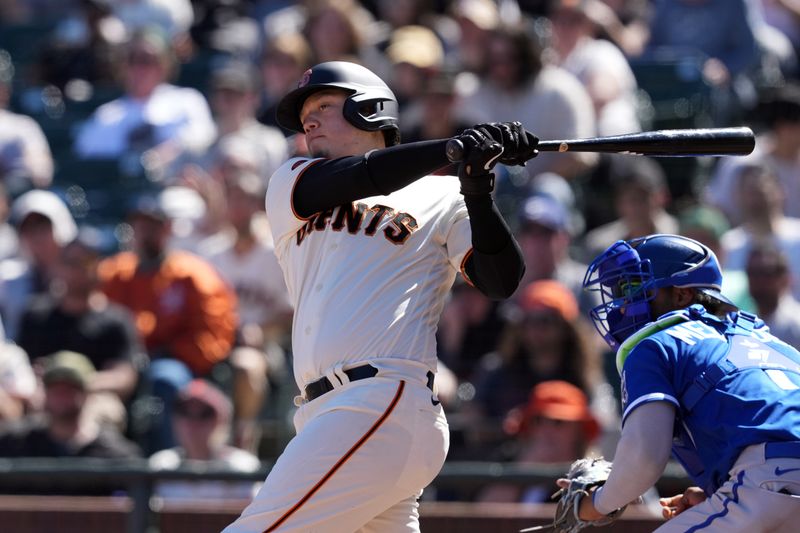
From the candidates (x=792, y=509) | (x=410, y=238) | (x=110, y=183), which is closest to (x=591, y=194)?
(x=110, y=183)

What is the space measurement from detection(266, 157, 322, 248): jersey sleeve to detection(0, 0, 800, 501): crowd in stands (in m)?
2.52

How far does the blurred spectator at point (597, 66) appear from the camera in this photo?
8266 mm

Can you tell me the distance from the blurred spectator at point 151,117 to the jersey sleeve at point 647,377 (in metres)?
6.15

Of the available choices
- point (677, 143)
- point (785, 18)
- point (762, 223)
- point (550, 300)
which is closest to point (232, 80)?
point (550, 300)

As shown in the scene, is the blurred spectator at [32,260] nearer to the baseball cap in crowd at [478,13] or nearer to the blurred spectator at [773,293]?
Result: the baseball cap in crowd at [478,13]

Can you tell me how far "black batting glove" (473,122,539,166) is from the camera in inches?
138

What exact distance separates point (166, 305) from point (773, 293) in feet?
10.4

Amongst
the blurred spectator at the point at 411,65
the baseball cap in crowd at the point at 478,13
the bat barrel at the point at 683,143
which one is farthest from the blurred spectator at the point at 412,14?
the bat barrel at the point at 683,143

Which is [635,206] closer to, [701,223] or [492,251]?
[701,223]

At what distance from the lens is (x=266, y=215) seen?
5.70 meters

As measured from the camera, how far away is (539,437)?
632 centimetres

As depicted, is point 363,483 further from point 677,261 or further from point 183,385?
point 183,385

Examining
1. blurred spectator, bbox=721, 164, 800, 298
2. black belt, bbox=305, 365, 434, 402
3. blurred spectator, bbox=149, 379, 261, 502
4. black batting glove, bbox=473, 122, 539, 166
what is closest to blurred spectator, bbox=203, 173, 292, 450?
blurred spectator, bbox=149, 379, 261, 502

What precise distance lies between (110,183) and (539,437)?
4.19 meters
